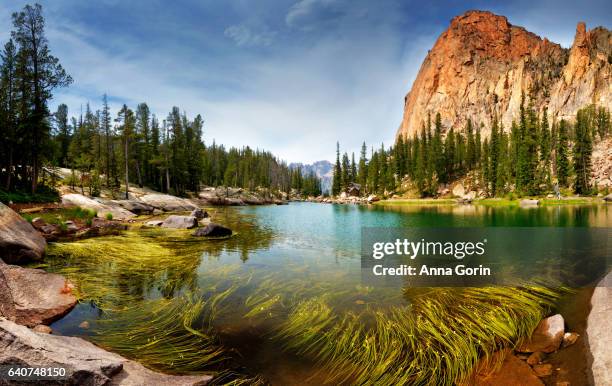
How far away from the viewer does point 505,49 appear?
183m

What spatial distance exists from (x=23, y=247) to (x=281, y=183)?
464 feet

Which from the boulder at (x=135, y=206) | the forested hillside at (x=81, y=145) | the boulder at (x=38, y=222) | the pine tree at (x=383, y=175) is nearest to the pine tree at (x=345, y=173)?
the pine tree at (x=383, y=175)

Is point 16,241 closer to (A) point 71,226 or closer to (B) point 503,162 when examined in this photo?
(A) point 71,226

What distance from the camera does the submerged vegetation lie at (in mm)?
6070

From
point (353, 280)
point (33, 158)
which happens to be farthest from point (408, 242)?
point (33, 158)

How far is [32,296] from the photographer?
8.30m

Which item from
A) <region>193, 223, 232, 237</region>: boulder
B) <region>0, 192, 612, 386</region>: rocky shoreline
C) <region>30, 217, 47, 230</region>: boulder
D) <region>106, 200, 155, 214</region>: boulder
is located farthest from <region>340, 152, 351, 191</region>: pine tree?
<region>0, 192, 612, 386</region>: rocky shoreline

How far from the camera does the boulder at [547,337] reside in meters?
6.38

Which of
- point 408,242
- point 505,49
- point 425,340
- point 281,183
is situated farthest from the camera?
point 505,49

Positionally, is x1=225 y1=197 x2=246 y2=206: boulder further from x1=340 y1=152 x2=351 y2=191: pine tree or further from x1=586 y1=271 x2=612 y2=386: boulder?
x1=586 y1=271 x2=612 y2=386: boulder

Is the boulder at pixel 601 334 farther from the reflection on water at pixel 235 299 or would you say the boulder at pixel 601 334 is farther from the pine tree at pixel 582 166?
the pine tree at pixel 582 166

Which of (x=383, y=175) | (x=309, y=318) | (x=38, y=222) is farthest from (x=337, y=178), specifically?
(x=309, y=318)

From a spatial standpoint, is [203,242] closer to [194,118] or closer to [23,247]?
[23,247]

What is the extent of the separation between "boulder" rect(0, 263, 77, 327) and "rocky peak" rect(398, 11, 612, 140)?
6076 inches
